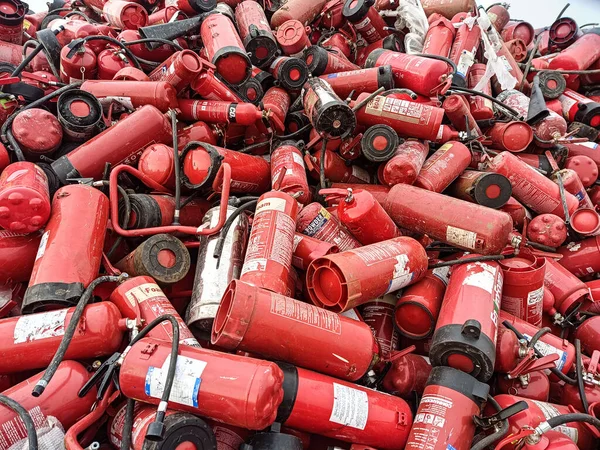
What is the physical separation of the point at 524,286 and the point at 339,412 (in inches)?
44.3

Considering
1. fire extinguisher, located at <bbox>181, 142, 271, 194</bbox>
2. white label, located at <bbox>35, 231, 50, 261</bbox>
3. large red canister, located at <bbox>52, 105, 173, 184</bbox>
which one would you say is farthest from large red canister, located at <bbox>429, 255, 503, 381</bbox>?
large red canister, located at <bbox>52, 105, 173, 184</bbox>

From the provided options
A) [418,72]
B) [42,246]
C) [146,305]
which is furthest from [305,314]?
[418,72]

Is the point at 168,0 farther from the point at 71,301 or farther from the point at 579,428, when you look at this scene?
the point at 579,428

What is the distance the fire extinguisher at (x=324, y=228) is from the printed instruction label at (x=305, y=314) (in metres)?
0.61

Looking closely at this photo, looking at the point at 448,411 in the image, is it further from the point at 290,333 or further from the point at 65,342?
the point at 65,342

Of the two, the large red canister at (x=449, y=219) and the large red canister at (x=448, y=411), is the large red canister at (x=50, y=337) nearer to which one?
the large red canister at (x=448, y=411)

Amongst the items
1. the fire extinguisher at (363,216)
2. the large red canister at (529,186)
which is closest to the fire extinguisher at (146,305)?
the fire extinguisher at (363,216)

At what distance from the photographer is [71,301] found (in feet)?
6.19

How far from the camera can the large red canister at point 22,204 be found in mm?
1965

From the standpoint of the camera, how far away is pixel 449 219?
232 centimetres

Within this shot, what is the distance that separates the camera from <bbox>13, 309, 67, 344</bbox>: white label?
176cm

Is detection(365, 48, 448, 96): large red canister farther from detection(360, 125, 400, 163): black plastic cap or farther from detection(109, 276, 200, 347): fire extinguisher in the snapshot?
detection(109, 276, 200, 347): fire extinguisher

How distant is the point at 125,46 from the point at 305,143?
1513mm

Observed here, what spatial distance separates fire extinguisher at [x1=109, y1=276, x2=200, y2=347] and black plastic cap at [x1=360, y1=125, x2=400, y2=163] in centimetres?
146
